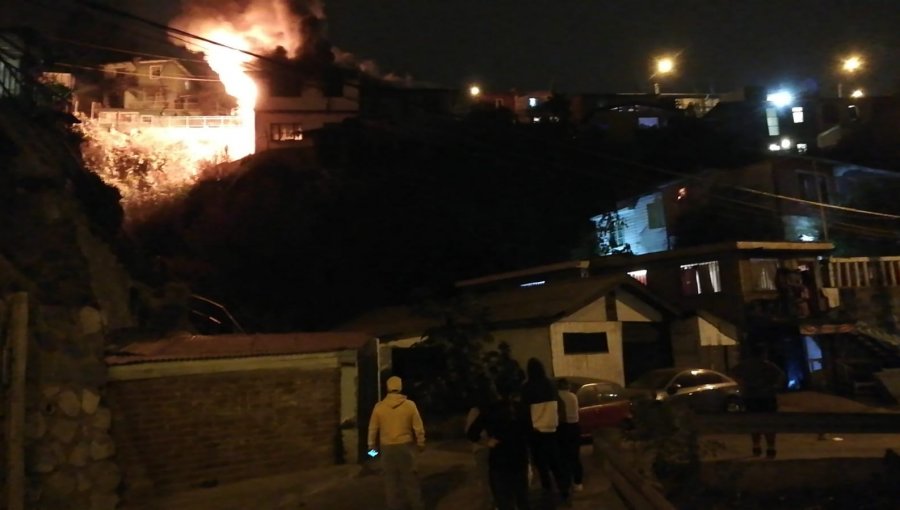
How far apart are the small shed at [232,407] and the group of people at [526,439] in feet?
13.9

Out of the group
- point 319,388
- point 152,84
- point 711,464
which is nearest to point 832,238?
point 711,464

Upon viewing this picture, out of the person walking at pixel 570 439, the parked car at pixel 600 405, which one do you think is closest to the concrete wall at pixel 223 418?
the person walking at pixel 570 439

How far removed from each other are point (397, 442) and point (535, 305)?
512 inches

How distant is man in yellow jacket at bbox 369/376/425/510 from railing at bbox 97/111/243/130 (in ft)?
135

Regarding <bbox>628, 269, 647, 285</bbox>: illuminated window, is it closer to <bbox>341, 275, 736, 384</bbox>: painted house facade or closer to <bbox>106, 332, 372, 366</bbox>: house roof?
<bbox>341, 275, 736, 384</bbox>: painted house facade

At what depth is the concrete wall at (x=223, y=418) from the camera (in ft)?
33.1

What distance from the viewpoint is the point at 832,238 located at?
32938 mm

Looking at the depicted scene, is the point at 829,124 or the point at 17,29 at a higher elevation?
the point at 829,124

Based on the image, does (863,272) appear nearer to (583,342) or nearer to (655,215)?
(655,215)

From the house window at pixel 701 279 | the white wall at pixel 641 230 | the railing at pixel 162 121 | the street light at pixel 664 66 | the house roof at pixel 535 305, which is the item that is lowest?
the house roof at pixel 535 305

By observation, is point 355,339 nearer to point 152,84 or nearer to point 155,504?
point 155,504

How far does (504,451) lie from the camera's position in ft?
23.1

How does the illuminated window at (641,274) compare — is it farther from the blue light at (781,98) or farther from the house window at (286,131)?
the blue light at (781,98)

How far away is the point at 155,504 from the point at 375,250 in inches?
783
